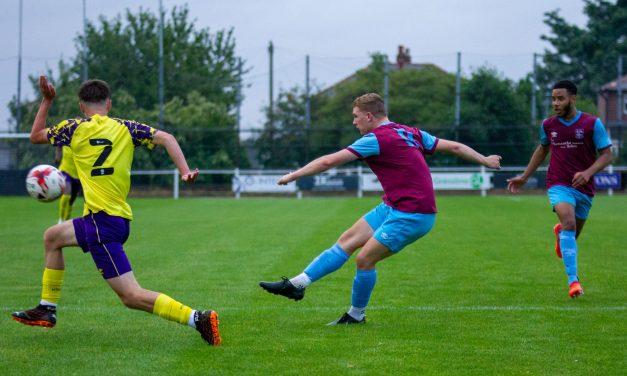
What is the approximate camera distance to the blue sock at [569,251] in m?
8.89

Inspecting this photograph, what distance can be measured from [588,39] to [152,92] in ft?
86.6

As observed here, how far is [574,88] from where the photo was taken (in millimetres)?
9008

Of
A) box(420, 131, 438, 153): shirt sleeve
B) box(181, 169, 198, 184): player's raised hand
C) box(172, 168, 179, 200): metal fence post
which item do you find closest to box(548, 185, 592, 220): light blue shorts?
box(420, 131, 438, 153): shirt sleeve

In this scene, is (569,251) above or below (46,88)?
below

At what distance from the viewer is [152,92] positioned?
149 feet

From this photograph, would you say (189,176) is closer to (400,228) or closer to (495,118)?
(400,228)

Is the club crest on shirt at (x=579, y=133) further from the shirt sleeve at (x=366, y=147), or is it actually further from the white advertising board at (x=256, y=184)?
the white advertising board at (x=256, y=184)

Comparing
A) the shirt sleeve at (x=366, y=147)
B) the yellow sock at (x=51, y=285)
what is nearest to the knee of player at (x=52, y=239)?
the yellow sock at (x=51, y=285)

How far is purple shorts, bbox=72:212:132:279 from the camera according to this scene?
21.0ft

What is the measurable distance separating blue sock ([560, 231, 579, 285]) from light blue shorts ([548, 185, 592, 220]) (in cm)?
27

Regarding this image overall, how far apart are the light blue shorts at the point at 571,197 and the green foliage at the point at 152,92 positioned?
101 feet

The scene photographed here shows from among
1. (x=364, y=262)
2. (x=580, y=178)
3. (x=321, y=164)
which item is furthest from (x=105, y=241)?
(x=580, y=178)

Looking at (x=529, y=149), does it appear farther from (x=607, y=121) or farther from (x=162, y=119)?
(x=162, y=119)

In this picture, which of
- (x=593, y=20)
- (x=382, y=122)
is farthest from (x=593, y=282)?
(x=593, y=20)
